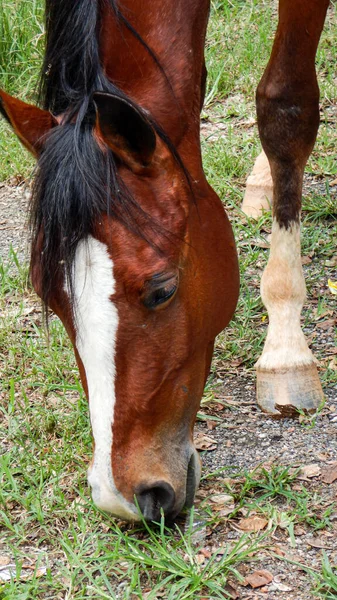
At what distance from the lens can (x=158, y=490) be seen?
7.51ft

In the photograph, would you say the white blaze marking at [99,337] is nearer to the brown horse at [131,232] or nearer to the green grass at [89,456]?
the brown horse at [131,232]

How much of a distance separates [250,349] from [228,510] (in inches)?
38.8

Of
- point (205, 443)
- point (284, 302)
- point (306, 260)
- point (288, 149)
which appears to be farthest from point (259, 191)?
point (205, 443)

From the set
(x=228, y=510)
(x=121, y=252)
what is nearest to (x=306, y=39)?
(x=121, y=252)

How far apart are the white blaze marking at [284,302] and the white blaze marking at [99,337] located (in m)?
1.06

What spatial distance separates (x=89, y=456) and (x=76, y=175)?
1.13 metres

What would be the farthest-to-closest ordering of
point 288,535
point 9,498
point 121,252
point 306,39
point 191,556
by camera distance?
point 306,39 < point 9,498 < point 288,535 < point 191,556 < point 121,252

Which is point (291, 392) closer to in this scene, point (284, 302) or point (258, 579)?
point (284, 302)

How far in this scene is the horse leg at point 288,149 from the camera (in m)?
3.21

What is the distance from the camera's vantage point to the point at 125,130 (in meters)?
2.18

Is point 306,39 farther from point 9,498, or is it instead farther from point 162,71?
point 9,498

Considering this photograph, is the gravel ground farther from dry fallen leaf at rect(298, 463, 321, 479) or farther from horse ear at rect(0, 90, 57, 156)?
horse ear at rect(0, 90, 57, 156)

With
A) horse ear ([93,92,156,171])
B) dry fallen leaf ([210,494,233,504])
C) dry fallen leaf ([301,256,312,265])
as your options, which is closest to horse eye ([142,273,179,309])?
horse ear ([93,92,156,171])

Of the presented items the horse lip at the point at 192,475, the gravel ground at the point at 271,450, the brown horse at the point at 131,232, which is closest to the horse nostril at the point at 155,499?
the brown horse at the point at 131,232
